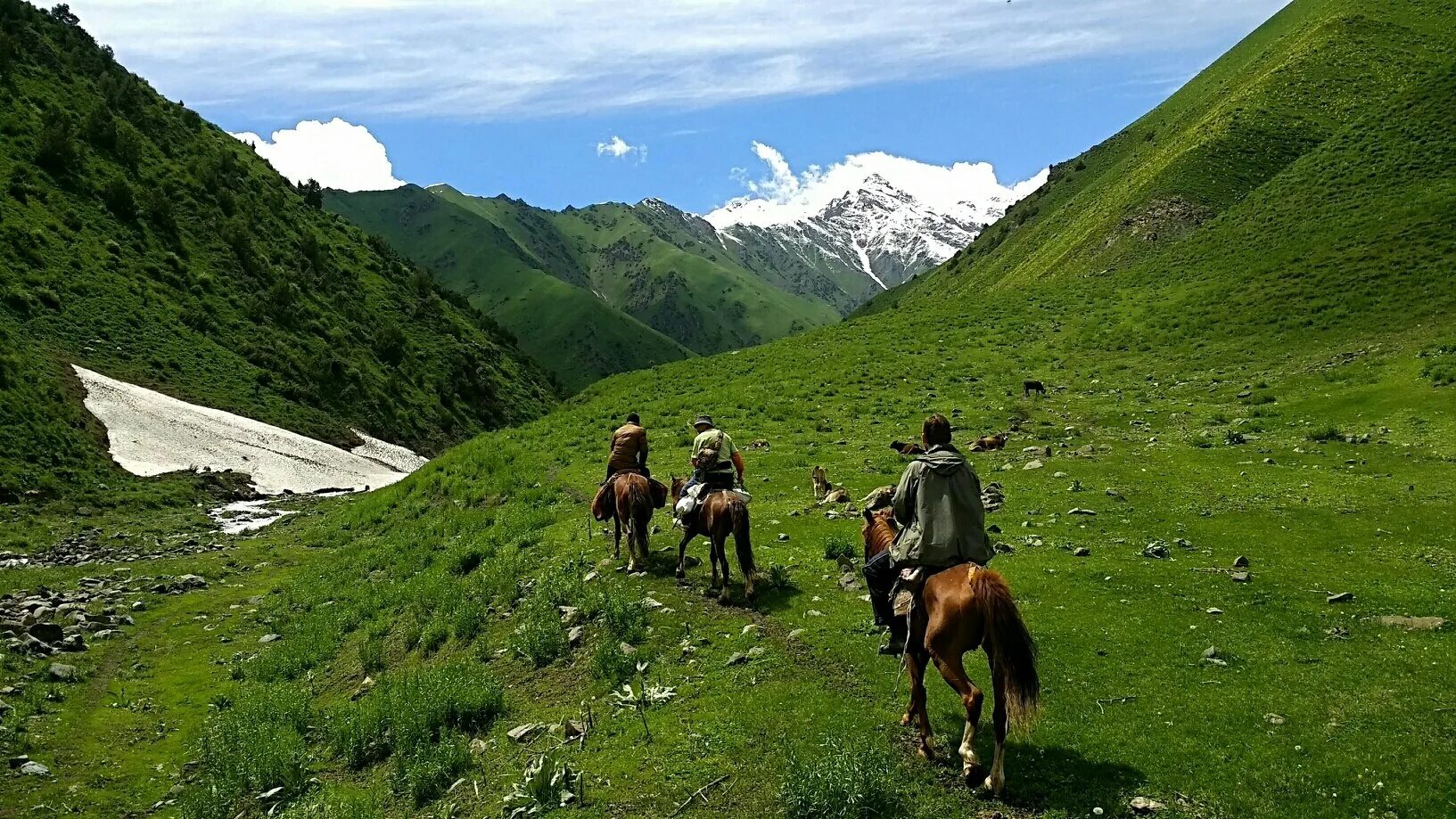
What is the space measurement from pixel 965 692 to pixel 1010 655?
0.68m

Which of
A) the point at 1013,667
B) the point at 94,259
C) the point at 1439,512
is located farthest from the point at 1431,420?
the point at 94,259

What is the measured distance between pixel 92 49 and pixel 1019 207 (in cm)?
15459

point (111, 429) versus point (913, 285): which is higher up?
point (913, 285)

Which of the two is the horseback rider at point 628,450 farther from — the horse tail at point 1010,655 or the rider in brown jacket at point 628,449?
the horse tail at point 1010,655

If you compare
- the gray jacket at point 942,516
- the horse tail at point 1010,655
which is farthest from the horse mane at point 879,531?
the horse tail at point 1010,655

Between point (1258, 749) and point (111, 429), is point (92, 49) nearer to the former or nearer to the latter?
point (111, 429)

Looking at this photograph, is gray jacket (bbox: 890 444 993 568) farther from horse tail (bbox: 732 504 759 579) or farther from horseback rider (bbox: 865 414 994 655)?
horse tail (bbox: 732 504 759 579)

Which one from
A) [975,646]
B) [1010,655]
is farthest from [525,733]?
[1010,655]

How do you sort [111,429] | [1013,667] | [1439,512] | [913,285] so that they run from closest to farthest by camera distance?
[1013,667], [1439,512], [111,429], [913,285]

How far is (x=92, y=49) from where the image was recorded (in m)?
122

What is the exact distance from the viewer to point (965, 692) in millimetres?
9062

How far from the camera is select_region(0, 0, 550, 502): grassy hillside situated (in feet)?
198

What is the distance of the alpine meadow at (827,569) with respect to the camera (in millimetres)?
9945

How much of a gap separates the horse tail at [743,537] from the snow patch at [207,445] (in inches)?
1893
